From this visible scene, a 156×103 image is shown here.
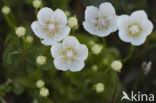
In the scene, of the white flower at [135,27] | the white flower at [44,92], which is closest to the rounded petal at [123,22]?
the white flower at [135,27]

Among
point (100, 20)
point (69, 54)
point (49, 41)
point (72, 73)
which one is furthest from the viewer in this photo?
point (72, 73)

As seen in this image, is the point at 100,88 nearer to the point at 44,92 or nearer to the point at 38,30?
the point at 44,92

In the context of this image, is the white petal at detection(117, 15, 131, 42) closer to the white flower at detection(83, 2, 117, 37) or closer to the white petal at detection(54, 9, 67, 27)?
the white flower at detection(83, 2, 117, 37)

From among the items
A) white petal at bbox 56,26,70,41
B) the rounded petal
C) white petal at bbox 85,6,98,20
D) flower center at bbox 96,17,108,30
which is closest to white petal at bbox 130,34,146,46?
the rounded petal

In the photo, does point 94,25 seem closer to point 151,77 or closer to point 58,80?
point 58,80

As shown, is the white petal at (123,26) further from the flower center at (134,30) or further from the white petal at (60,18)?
the white petal at (60,18)

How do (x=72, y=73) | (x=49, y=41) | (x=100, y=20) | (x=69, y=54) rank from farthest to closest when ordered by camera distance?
(x=72, y=73)
(x=100, y=20)
(x=69, y=54)
(x=49, y=41)

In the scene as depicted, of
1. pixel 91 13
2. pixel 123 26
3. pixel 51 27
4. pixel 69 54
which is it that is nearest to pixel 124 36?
pixel 123 26
